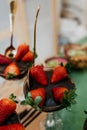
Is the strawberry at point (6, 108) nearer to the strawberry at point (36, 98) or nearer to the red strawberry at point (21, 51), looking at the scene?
the strawberry at point (36, 98)

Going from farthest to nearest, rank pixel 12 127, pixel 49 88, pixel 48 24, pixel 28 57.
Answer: pixel 48 24 → pixel 28 57 → pixel 49 88 → pixel 12 127

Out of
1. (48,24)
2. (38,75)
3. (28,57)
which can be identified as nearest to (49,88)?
(38,75)

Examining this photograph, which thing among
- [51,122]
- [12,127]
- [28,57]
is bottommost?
[51,122]

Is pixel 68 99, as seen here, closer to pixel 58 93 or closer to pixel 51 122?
pixel 58 93

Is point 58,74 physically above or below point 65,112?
above

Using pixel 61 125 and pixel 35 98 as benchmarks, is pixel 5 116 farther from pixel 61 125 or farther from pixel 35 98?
pixel 61 125

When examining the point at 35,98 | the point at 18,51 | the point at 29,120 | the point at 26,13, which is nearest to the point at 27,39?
the point at 26,13

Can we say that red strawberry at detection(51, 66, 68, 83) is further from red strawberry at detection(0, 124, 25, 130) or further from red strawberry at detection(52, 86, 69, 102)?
red strawberry at detection(0, 124, 25, 130)

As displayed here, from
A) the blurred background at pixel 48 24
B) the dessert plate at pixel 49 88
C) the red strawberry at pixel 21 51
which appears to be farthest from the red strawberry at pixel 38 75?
the blurred background at pixel 48 24
